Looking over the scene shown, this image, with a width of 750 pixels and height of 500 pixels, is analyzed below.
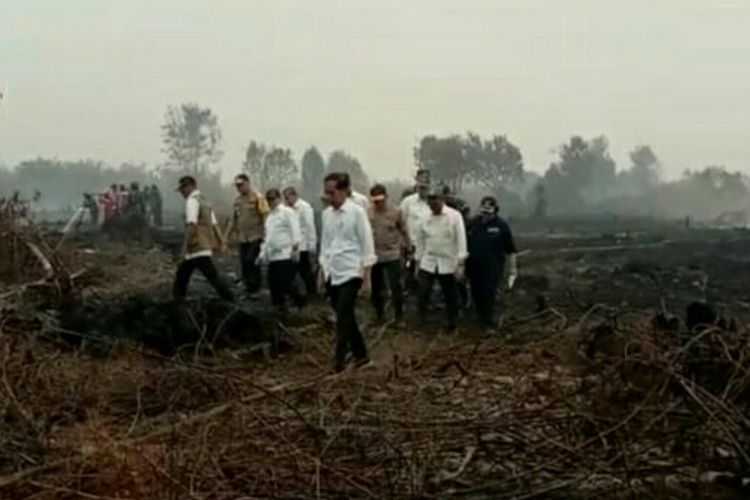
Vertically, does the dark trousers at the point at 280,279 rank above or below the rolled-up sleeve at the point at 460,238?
below

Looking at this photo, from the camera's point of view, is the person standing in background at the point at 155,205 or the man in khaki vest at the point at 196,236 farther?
the person standing in background at the point at 155,205

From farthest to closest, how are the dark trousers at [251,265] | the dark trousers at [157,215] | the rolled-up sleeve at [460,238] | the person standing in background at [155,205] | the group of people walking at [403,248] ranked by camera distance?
the person standing in background at [155,205] → the dark trousers at [157,215] → the dark trousers at [251,265] → the group of people walking at [403,248] → the rolled-up sleeve at [460,238]

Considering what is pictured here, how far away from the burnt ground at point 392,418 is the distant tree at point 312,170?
84229 mm

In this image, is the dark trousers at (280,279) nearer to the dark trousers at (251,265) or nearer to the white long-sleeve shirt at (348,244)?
the dark trousers at (251,265)

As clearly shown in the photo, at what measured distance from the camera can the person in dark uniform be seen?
579 inches

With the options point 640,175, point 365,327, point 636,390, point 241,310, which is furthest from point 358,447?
point 640,175

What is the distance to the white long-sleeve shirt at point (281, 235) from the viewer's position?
52.3ft

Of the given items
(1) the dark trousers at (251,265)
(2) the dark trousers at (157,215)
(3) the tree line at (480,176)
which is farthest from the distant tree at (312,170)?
(1) the dark trousers at (251,265)

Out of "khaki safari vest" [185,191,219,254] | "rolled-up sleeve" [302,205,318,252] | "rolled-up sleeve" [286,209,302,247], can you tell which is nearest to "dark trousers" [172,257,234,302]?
"khaki safari vest" [185,191,219,254]

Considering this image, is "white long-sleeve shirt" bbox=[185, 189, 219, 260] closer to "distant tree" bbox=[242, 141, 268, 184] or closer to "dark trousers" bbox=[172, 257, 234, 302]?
"dark trousers" bbox=[172, 257, 234, 302]

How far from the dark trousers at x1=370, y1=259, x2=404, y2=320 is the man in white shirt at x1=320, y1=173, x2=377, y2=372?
3984 mm

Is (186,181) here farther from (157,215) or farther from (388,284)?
(157,215)

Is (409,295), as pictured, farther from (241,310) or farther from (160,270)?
(160,270)

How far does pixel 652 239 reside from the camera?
42.3 meters
